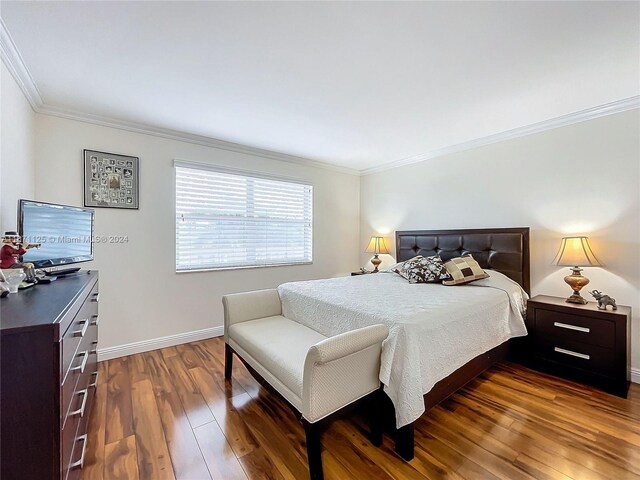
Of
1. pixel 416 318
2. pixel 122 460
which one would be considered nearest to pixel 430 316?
pixel 416 318

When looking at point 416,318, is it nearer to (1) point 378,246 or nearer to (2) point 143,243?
(1) point 378,246

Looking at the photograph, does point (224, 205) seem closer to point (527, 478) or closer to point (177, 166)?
point (177, 166)

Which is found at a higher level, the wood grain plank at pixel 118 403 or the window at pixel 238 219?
the window at pixel 238 219

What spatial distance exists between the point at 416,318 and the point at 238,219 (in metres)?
2.55

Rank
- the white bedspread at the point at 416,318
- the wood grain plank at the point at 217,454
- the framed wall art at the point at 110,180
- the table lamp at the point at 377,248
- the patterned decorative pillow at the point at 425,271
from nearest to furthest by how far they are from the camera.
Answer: the wood grain plank at the point at 217,454 → the white bedspread at the point at 416,318 → the framed wall art at the point at 110,180 → the patterned decorative pillow at the point at 425,271 → the table lamp at the point at 377,248

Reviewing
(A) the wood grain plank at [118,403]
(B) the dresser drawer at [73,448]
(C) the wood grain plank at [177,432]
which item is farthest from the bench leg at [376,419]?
(A) the wood grain plank at [118,403]

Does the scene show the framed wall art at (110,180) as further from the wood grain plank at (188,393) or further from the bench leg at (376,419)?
the bench leg at (376,419)

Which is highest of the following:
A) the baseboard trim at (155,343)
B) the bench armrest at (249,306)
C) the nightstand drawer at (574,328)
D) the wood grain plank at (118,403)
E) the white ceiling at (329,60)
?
the white ceiling at (329,60)

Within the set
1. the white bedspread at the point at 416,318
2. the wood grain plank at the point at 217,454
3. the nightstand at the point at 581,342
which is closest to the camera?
the wood grain plank at the point at 217,454

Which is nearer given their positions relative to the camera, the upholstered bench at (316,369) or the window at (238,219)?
the upholstered bench at (316,369)

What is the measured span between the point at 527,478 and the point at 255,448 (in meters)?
1.39

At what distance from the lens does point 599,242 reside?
2469mm

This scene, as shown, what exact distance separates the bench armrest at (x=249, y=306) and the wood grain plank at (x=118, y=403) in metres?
0.77

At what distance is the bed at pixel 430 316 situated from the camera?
1513 millimetres
